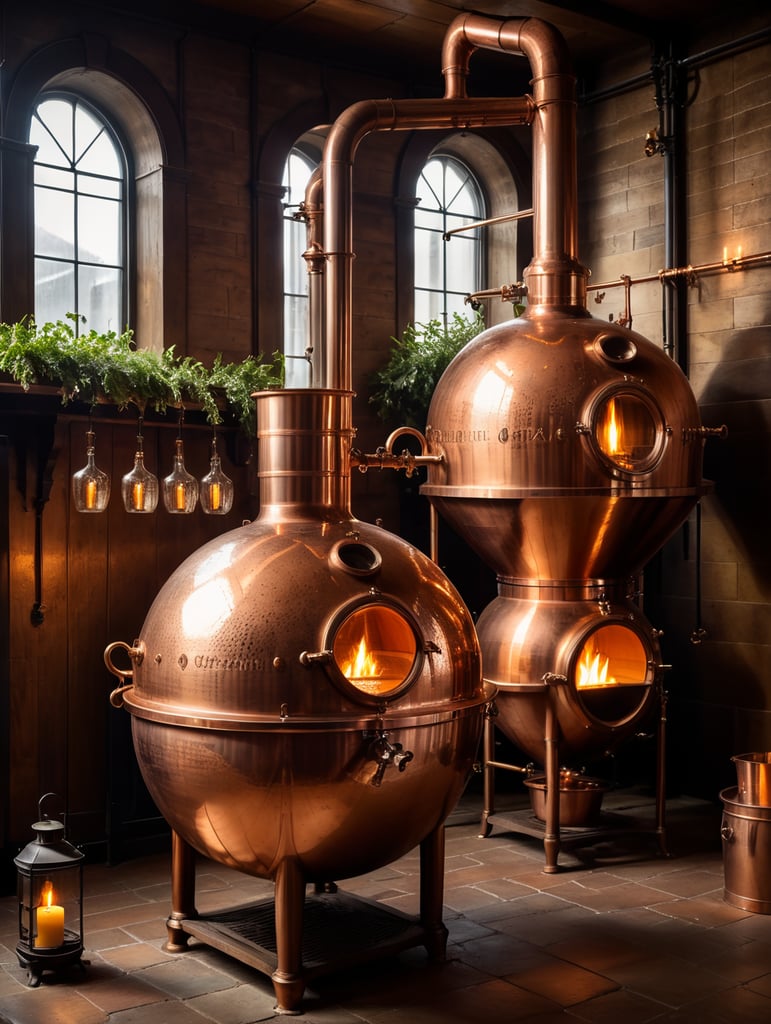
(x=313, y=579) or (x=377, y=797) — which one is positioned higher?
(x=313, y=579)

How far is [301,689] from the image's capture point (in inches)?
174

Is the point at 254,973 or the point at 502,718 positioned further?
the point at 502,718

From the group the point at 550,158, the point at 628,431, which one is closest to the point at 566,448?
the point at 628,431

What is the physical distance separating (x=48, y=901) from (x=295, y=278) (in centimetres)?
471

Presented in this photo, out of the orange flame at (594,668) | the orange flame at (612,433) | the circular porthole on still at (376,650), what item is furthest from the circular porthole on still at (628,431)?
the circular porthole on still at (376,650)

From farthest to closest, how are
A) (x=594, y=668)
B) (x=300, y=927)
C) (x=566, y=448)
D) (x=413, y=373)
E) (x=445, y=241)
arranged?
1. (x=445, y=241)
2. (x=413, y=373)
3. (x=594, y=668)
4. (x=566, y=448)
5. (x=300, y=927)

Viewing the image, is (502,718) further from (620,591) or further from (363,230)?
(363,230)

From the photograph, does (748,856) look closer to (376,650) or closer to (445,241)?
(376,650)

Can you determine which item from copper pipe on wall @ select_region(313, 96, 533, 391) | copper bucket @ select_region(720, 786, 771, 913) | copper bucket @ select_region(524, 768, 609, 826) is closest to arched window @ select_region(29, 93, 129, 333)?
copper pipe on wall @ select_region(313, 96, 533, 391)

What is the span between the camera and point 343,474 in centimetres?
511

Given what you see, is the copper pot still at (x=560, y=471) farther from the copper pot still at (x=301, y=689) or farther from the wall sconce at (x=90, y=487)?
the wall sconce at (x=90, y=487)

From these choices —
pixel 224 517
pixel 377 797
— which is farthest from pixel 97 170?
pixel 377 797

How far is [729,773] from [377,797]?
412 cm

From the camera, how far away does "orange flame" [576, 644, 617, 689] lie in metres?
6.74
